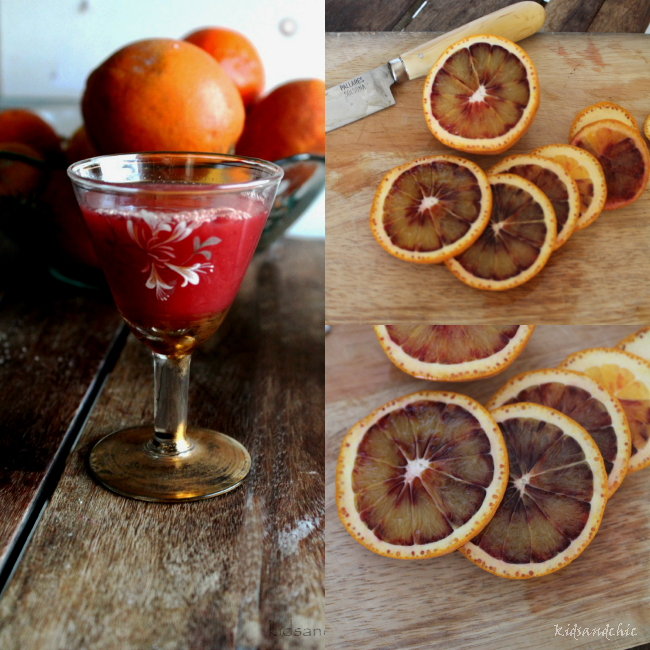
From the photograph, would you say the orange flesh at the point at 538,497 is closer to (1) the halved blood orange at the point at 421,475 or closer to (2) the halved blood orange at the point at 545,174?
(1) the halved blood orange at the point at 421,475

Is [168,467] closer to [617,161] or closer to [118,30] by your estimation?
[617,161]

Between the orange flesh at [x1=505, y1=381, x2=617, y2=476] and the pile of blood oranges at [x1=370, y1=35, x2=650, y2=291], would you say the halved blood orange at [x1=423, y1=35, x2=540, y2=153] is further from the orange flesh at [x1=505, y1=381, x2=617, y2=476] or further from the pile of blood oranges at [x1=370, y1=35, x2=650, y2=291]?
the orange flesh at [x1=505, y1=381, x2=617, y2=476]

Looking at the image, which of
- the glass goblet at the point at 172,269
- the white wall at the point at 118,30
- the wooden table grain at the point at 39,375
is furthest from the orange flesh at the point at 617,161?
the white wall at the point at 118,30

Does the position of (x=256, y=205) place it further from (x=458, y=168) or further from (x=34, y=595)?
(x=34, y=595)

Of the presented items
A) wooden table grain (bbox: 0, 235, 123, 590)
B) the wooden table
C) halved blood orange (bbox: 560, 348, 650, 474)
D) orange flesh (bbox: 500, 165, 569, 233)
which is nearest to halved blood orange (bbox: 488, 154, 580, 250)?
orange flesh (bbox: 500, 165, 569, 233)

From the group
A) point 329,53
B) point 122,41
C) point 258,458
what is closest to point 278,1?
point 122,41

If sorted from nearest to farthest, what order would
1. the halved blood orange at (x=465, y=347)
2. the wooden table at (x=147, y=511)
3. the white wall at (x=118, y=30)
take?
the wooden table at (x=147, y=511)
the halved blood orange at (x=465, y=347)
the white wall at (x=118, y=30)
